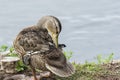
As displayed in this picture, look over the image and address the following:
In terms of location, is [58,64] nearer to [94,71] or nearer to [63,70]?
[63,70]

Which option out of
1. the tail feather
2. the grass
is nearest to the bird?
the tail feather

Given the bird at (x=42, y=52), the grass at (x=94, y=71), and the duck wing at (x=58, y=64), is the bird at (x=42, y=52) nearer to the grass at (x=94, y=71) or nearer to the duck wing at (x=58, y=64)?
Result: the duck wing at (x=58, y=64)

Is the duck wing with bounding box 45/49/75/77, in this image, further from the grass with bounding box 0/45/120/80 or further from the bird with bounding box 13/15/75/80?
the grass with bounding box 0/45/120/80

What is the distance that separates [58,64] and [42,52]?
0.95 feet

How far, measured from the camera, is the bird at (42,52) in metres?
8.67

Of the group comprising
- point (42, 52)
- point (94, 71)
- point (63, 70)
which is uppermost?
point (42, 52)

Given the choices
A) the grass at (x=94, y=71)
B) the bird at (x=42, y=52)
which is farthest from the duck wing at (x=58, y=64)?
the grass at (x=94, y=71)

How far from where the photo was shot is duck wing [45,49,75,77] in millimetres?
8586

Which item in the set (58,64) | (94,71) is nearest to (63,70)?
(58,64)

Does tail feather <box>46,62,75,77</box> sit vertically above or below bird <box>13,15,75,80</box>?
below

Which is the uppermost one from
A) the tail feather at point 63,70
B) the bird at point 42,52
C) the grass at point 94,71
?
the bird at point 42,52

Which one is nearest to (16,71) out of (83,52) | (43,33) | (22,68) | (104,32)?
(22,68)

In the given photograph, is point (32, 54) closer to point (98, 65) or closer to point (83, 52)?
point (98, 65)

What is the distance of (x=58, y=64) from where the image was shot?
28.3 ft
